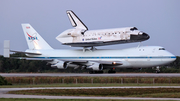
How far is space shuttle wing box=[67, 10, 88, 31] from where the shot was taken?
2275 inches

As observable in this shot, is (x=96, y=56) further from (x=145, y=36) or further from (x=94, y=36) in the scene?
(x=145, y=36)

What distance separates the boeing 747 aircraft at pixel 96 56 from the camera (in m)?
50.3

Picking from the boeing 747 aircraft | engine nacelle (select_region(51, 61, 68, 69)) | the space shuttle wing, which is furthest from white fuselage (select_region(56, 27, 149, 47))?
engine nacelle (select_region(51, 61, 68, 69))

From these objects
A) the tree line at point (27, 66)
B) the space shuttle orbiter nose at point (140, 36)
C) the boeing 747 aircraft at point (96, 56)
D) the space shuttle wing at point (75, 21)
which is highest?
the space shuttle wing at point (75, 21)

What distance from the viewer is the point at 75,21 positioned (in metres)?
58.2

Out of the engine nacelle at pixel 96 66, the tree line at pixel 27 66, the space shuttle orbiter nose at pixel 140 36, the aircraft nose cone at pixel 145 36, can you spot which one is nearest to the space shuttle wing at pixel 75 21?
the engine nacelle at pixel 96 66

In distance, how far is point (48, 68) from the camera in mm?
77562

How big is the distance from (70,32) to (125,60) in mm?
11244

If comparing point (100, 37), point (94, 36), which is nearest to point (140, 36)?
point (100, 37)

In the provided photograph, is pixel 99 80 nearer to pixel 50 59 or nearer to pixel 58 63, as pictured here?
pixel 58 63

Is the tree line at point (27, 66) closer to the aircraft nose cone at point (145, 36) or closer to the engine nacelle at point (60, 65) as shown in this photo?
the engine nacelle at point (60, 65)

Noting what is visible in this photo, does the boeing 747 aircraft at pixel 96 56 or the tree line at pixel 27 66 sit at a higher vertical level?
the boeing 747 aircraft at pixel 96 56

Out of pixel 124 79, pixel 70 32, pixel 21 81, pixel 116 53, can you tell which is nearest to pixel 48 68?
pixel 70 32

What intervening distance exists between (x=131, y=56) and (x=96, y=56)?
6478 mm
